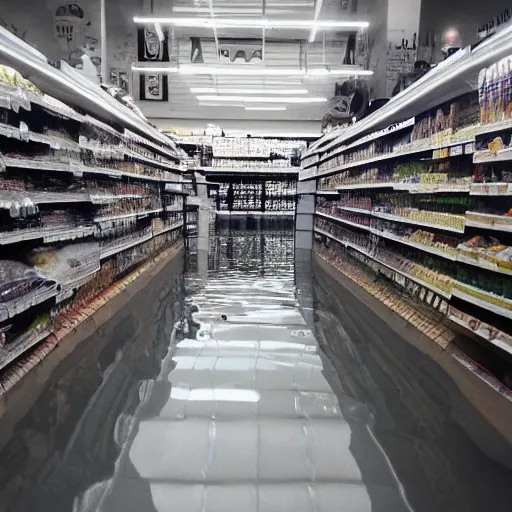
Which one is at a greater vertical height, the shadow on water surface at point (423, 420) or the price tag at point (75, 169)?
the price tag at point (75, 169)

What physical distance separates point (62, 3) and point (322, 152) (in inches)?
225

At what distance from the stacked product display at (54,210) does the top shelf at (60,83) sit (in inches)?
2.4

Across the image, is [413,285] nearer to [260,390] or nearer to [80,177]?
[260,390]

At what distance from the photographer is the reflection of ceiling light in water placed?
2.89m

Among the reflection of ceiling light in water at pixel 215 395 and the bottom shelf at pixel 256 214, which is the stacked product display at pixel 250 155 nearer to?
the bottom shelf at pixel 256 214

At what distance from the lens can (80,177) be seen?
4574 millimetres

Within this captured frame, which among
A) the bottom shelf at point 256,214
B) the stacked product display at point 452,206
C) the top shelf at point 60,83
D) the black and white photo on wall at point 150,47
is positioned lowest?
the bottom shelf at point 256,214

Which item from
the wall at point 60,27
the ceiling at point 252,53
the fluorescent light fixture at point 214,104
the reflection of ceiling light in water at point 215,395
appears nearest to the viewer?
the reflection of ceiling light in water at point 215,395

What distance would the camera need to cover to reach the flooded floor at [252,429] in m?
1.98

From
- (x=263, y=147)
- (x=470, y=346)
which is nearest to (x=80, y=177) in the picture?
(x=470, y=346)

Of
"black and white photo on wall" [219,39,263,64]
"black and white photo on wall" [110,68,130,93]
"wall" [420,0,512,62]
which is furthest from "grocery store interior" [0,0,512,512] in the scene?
"black and white photo on wall" [110,68,130,93]

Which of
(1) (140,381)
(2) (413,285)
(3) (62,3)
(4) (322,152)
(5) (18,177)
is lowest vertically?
(1) (140,381)

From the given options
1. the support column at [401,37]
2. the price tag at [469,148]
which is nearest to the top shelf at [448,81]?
the price tag at [469,148]

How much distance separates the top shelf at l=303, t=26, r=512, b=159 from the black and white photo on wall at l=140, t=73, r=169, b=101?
969 cm
